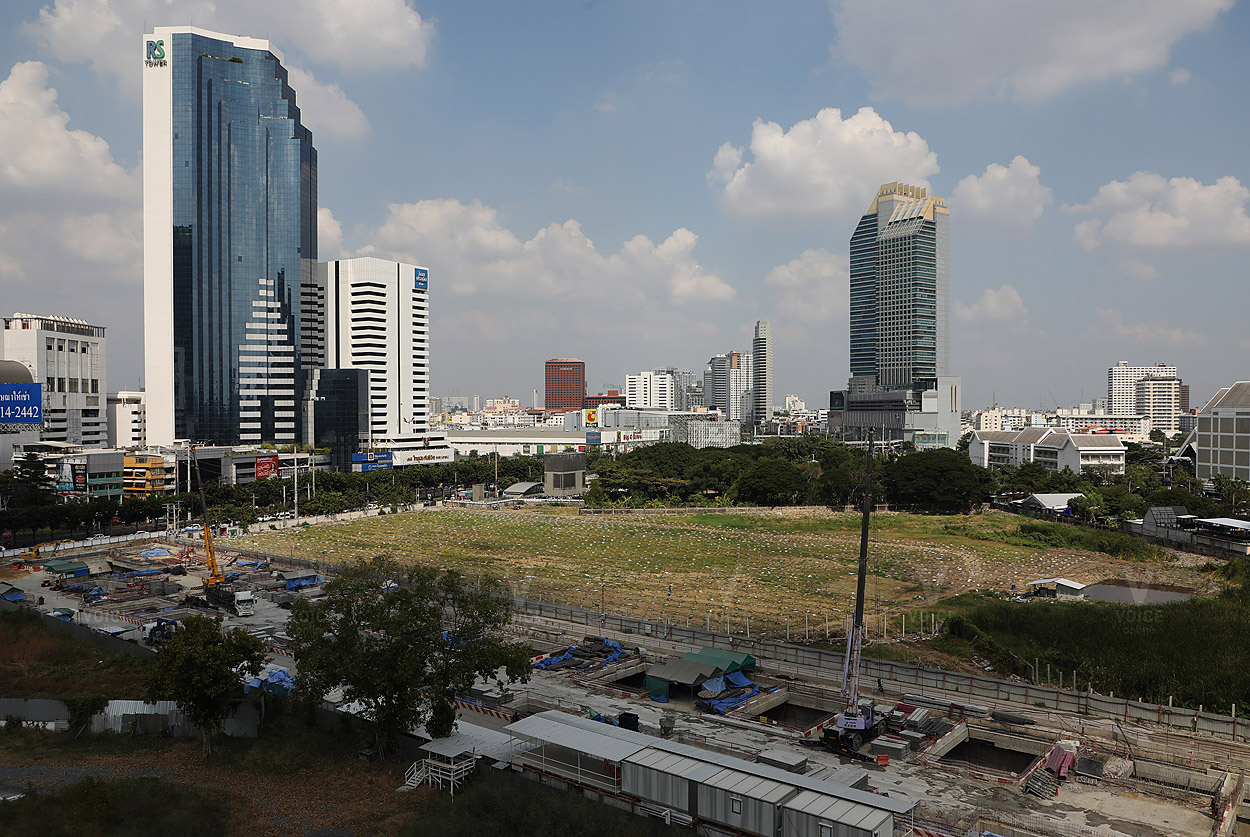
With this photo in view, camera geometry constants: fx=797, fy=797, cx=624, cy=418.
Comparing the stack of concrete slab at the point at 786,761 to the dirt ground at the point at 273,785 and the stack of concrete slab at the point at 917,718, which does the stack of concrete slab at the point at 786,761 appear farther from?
the dirt ground at the point at 273,785

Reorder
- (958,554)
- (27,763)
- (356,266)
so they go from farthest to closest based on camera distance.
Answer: (356,266) → (958,554) → (27,763)

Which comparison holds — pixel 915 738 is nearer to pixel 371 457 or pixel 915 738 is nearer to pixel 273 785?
pixel 273 785

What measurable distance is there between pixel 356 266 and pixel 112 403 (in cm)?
3717

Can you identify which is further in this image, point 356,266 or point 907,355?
point 907,355

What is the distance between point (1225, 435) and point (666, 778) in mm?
77270

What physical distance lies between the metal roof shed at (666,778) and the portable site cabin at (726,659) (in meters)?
8.74

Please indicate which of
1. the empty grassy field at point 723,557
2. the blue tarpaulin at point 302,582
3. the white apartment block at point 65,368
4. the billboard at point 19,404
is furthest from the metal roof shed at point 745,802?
the white apartment block at point 65,368

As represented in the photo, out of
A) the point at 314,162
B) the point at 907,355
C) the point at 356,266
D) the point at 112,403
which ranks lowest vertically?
the point at 112,403

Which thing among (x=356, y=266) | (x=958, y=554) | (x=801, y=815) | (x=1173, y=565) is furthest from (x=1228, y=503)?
(x=356, y=266)

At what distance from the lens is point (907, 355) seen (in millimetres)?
157000

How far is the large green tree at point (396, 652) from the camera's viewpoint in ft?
61.9

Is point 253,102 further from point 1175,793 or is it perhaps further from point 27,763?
point 1175,793

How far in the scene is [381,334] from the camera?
396ft

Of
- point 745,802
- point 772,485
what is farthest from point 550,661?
point 772,485
